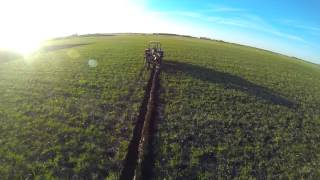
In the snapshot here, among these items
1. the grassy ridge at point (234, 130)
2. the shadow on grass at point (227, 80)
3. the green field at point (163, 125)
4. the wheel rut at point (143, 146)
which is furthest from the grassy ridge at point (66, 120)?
the shadow on grass at point (227, 80)

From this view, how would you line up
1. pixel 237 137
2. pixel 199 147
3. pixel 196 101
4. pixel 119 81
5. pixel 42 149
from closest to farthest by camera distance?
pixel 42 149 < pixel 199 147 < pixel 237 137 < pixel 196 101 < pixel 119 81

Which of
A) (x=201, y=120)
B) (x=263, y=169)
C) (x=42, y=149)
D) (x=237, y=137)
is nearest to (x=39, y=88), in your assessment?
(x=42, y=149)

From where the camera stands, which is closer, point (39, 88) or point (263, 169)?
point (263, 169)

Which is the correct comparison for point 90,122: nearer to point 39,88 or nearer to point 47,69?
point 39,88

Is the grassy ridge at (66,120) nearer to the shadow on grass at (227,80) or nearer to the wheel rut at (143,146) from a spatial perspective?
the wheel rut at (143,146)

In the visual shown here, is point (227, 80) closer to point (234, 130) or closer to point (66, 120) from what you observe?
point (234, 130)

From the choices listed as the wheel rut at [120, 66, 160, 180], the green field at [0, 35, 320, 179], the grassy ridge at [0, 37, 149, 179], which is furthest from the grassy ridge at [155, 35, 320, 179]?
the grassy ridge at [0, 37, 149, 179]

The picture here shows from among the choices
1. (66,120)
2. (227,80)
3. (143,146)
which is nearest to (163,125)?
(143,146)
